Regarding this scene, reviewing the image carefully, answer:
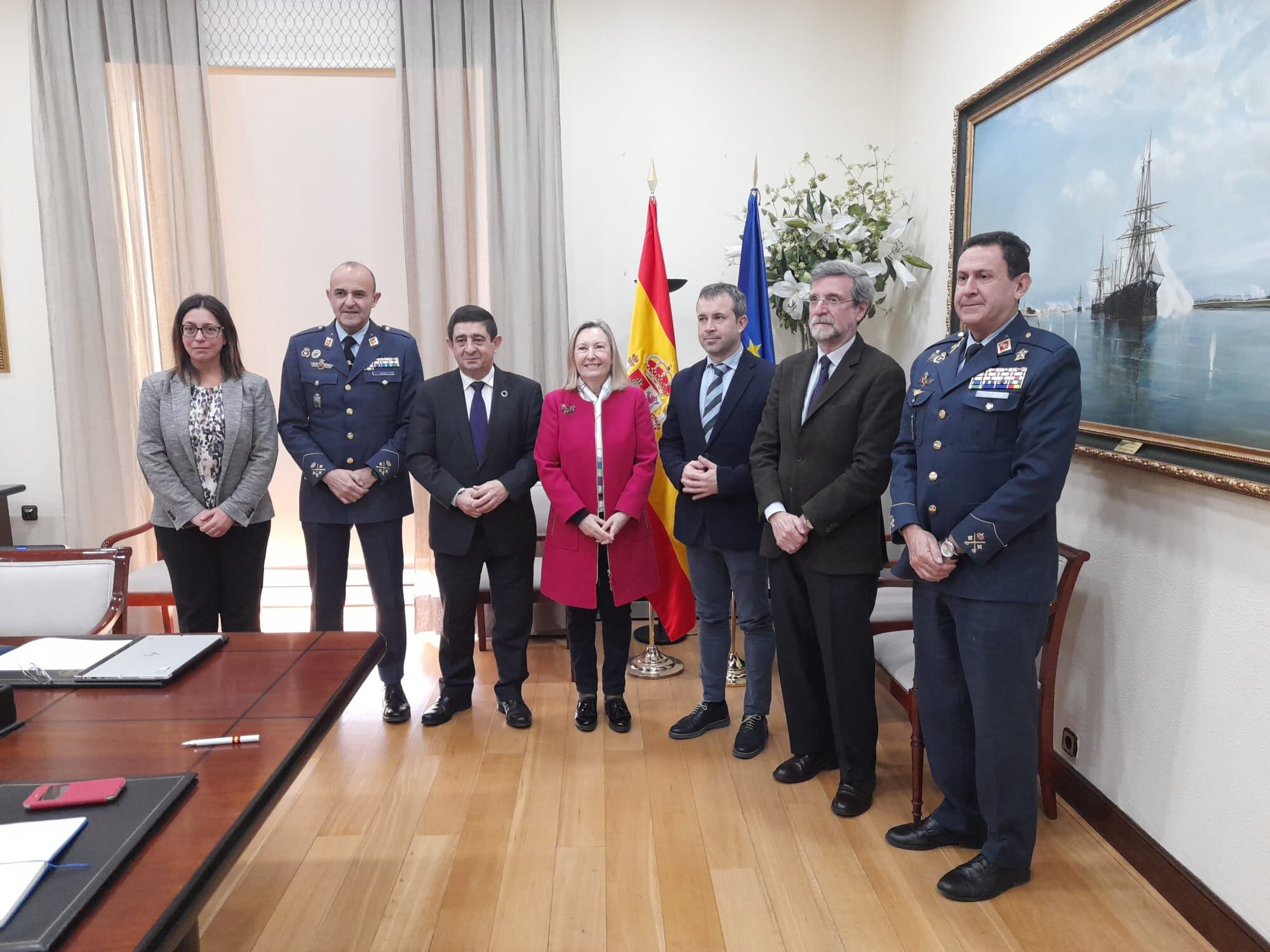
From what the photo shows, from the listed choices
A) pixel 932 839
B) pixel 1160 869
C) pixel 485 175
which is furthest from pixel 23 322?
pixel 1160 869

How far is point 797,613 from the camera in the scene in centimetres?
257

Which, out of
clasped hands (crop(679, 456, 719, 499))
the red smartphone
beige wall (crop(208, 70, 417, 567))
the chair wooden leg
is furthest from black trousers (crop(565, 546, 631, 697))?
the red smartphone

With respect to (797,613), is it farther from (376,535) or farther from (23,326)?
(23,326)

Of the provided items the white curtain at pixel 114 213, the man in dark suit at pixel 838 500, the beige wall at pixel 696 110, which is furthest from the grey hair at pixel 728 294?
the white curtain at pixel 114 213

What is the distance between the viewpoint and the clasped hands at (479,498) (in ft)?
9.30

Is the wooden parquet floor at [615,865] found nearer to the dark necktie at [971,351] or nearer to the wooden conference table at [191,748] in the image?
the wooden conference table at [191,748]

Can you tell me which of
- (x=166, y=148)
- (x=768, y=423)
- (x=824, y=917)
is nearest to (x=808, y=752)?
(x=824, y=917)

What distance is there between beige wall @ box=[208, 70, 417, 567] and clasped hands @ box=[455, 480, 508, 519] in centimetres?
144

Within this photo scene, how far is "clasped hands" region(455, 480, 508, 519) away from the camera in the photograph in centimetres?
284

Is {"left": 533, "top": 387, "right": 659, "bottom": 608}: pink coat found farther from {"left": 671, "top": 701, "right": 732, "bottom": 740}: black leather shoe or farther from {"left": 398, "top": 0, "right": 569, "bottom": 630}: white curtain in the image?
{"left": 398, "top": 0, "right": 569, "bottom": 630}: white curtain

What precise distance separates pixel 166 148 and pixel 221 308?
1.68m

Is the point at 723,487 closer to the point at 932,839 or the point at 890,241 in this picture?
the point at 932,839

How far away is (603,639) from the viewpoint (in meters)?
3.02

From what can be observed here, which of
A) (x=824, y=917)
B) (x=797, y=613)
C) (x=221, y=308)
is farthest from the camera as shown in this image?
(x=221, y=308)
